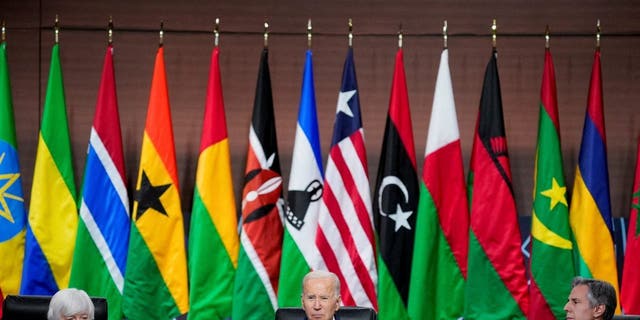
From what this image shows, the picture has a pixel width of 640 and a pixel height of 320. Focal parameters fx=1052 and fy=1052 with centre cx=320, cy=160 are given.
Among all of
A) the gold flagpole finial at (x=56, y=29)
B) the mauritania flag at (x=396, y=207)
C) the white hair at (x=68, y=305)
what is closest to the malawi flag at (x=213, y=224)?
the mauritania flag at (x=396, y=207)

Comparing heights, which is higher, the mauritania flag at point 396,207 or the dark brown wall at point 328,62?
the dark brown wall at point 328,62

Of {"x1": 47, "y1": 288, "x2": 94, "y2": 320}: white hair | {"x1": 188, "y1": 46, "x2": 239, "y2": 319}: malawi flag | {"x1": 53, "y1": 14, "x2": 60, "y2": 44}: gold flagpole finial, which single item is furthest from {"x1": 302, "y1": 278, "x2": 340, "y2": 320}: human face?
{"x1": 53, "y1": 14, "x2": 60, "y2": 44}: gold flagpole finial

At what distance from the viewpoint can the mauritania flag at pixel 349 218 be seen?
6.57 meters

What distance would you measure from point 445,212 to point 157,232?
1.83m

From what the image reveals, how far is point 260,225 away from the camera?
6656 millimetres

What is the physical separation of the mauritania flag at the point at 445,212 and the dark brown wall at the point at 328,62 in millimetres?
572

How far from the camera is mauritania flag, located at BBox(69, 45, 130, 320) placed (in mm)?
6668

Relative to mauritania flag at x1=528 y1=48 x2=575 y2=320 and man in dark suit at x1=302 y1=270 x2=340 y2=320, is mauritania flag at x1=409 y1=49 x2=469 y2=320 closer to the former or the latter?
mauritania flag at x1=528 y1=48 x2=575 y2=320

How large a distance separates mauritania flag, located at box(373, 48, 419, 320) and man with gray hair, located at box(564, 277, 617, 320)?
195cm

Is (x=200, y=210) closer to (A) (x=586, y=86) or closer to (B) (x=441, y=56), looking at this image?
(B) (x=441, y=56)

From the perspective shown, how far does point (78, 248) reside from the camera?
6656 mm

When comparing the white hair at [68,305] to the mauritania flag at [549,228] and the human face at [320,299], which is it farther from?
the mauritania flag at [549,228]

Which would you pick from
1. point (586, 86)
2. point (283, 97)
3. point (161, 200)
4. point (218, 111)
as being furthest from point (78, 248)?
point (586, 86)

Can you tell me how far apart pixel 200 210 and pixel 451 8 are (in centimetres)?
224
